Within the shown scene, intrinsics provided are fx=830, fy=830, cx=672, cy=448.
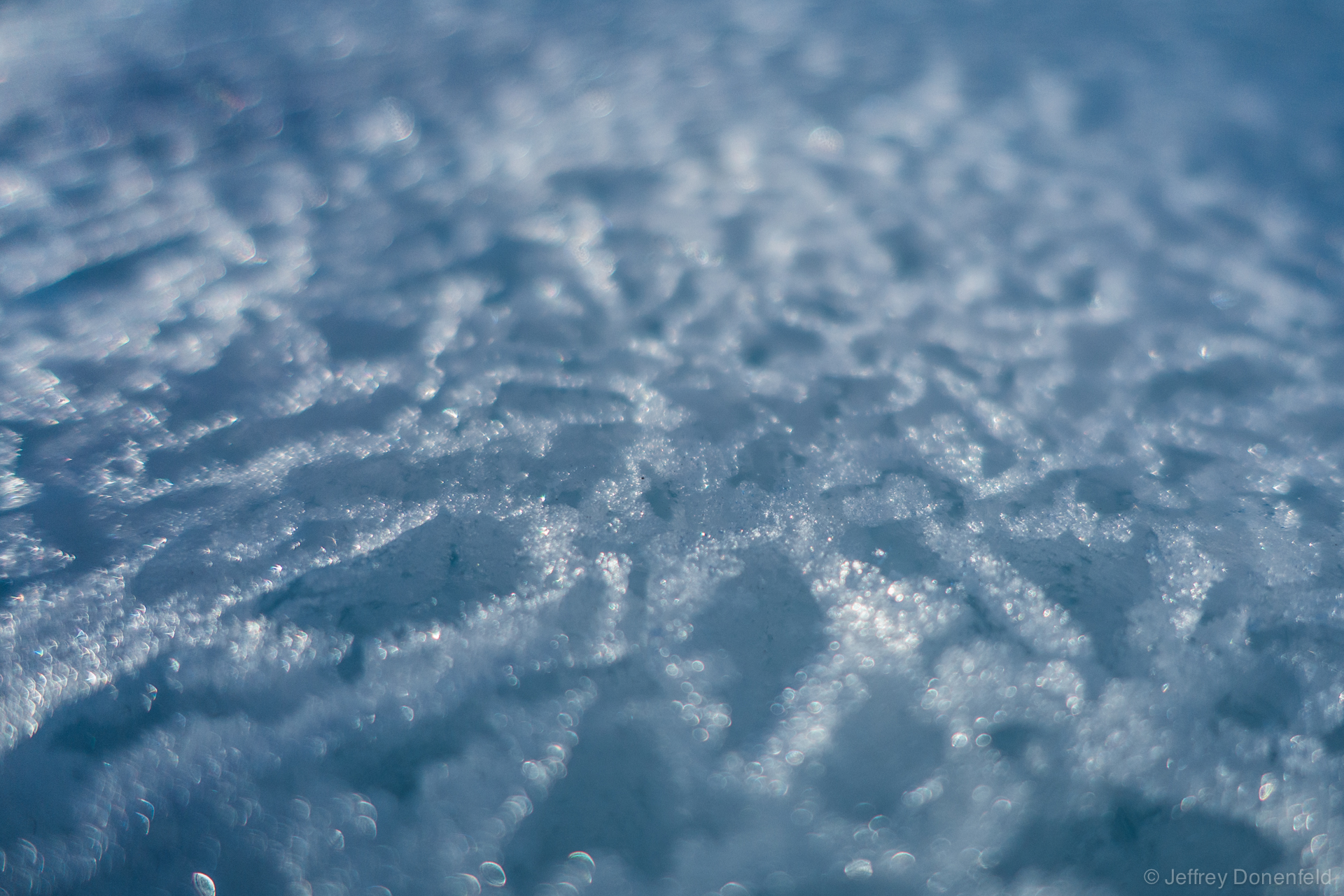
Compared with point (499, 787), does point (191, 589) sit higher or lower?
higher

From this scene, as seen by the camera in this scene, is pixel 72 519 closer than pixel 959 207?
Yes

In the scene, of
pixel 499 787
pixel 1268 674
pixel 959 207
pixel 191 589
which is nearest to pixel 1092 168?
pixel 959 207

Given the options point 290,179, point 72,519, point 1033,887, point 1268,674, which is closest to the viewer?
point 1033,887

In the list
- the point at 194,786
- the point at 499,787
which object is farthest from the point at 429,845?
the point at 194,786

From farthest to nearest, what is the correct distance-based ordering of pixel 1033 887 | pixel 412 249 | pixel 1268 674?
pixel 412 249, pixel 1268 674, pixel 1033 887

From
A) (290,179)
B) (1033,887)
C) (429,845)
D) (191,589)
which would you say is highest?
(290,179)

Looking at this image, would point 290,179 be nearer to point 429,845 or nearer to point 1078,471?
point 429,845
